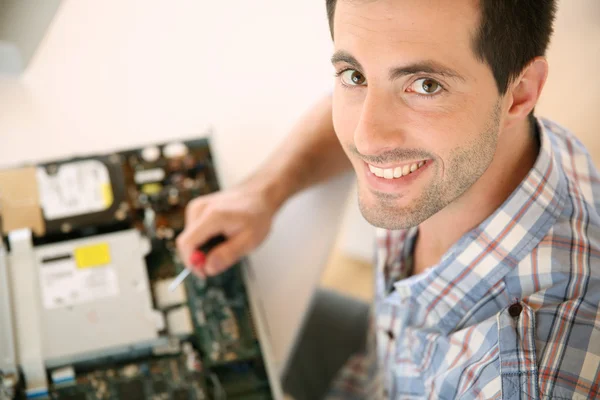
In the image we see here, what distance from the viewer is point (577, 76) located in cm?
173

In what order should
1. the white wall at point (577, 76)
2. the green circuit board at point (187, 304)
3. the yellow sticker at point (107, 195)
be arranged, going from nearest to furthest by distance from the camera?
the green circuit board at point (187, 304)
the yellow sticker at point (107, 195)
the white wall at point (577, 76)

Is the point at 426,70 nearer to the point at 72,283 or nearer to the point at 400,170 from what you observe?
the point at 400,170

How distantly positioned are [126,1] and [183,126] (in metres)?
0.42

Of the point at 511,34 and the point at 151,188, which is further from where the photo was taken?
the point at 151,188

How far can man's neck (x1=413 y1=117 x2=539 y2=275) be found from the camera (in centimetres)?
92

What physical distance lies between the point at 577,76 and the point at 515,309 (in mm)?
1174

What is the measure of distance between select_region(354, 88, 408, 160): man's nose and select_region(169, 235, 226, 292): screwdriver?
434mm

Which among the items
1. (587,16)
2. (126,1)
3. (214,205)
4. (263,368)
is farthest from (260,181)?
(587,16)

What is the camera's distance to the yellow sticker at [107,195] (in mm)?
1143

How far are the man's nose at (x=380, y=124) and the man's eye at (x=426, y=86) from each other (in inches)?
1.3

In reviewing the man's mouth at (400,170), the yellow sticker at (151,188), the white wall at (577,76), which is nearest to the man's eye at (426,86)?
the man's mouth at (400,170)

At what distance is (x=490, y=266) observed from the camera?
92 centimetres

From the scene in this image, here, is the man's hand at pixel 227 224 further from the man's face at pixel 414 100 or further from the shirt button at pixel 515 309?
the shirt button at pixel 515 309

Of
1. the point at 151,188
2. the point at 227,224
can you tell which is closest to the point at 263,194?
the point at 227,224
